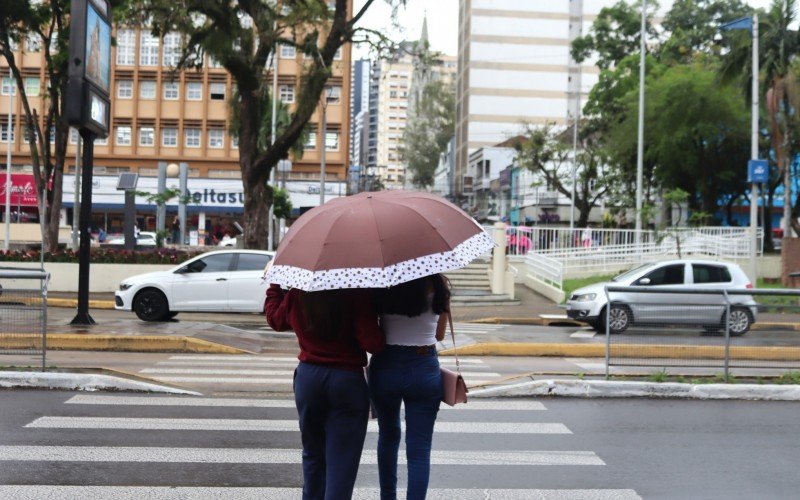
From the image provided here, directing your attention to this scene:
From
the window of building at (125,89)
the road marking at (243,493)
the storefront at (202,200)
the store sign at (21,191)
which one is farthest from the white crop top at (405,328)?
the window of building at (125,89)

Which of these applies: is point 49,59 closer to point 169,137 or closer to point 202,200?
point 202,200

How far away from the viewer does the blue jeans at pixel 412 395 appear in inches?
197

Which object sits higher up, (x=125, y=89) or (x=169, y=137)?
(x=125, y=89)

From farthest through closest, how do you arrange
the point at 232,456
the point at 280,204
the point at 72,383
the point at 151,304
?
1. the point at 280,204
2. the point at 151,304
3. the point at 72,383
4. the point at 232,456

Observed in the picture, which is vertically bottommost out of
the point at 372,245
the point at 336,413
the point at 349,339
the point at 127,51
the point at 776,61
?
the point at 336,413

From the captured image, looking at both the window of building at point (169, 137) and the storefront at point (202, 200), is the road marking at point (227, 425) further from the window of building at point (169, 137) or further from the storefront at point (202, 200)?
the window of building at point (169, 137)

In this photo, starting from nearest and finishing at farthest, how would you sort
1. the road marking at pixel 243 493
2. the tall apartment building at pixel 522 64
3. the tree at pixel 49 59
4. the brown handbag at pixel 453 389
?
the brown handbag at pixel 453 389, the road marking at pixel 243 493, the tree at pixel 49 59, the tall apartment building at pixel 522 64

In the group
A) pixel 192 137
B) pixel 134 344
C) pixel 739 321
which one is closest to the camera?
pixel 739 321

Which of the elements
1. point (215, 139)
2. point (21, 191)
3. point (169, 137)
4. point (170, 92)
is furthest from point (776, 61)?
point (21, 191)

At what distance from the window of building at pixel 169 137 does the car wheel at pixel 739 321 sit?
60.2 meters

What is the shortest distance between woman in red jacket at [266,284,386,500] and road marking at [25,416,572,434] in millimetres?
3775

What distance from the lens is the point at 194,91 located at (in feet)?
220

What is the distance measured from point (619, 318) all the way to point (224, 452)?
5707mm

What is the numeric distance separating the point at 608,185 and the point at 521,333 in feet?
107
